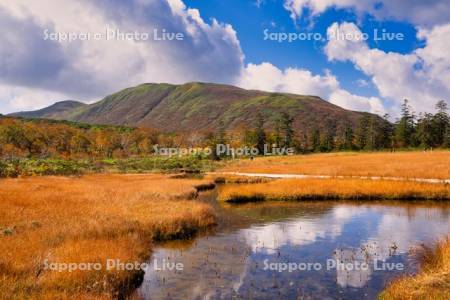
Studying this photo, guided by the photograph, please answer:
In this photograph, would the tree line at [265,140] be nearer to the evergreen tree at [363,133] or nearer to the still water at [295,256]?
the evergreen tree at [363,133]

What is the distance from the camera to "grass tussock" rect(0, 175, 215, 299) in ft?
34.6

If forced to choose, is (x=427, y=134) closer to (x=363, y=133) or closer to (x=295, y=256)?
(x=363, y=133)

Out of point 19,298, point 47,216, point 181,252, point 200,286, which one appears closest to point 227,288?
point 200,286

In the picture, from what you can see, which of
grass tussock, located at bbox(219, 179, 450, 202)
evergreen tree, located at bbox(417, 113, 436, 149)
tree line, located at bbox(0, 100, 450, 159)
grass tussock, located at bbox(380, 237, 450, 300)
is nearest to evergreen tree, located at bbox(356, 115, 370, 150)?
tree line, located at bbox(0, 100, 450, 159)

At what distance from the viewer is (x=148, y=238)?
17.7m

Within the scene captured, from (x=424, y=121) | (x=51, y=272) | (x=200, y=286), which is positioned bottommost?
(x=200, y=286)

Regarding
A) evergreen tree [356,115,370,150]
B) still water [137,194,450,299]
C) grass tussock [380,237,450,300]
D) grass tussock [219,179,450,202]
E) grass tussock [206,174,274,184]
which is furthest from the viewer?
evergreen tree [356,115,370,150]

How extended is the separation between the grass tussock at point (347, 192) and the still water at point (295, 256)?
6.83 meters

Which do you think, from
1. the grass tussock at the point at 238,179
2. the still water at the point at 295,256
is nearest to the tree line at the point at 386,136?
the grass tussock at the point at 238,179

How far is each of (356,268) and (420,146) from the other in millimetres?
111096

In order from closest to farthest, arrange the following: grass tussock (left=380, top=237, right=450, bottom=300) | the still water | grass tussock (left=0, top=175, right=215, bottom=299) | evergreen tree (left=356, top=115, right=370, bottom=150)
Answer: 1. grass tussock (left=380, top=237, right=450, bottom=300)
2. grass tussock (left=0, top=175, right=215, bottom=299)
3. the still water
4. evergreen tree (left=356, top=115, right=370, bottom=150)

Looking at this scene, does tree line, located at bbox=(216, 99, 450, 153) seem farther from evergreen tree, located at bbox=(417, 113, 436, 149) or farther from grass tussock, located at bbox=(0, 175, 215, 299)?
grass tussock, located at bbox=(0, 175, 215, 299)

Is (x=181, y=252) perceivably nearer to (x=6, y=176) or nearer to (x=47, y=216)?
(x=47, y=216)

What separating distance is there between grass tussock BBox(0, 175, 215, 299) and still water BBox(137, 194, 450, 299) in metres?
1.20
